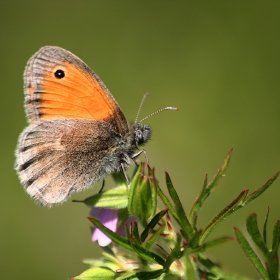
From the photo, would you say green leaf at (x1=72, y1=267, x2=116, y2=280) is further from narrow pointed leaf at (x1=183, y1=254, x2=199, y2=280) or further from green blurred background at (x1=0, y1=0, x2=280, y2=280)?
green blurred background at (x1=0, y1=0, x2=280, y2=280)

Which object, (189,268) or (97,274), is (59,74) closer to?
(97,274)

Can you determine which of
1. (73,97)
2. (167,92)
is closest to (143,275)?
(73,97)

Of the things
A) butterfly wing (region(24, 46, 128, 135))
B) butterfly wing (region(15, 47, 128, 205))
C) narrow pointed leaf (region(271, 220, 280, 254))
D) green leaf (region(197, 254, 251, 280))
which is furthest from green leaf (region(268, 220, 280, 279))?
butterfly wing (region(24, 46, 128, 135))

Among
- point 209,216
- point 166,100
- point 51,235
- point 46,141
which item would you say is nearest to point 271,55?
point 166,100

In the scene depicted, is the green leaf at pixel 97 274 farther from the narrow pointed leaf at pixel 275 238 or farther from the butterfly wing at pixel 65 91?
the butterfly wing at pixel 65 91

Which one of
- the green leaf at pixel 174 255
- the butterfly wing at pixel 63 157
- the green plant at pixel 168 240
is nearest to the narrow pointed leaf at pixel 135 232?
the green plant at pixel 168 240

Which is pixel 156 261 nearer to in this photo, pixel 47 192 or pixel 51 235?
pixel 47 192
